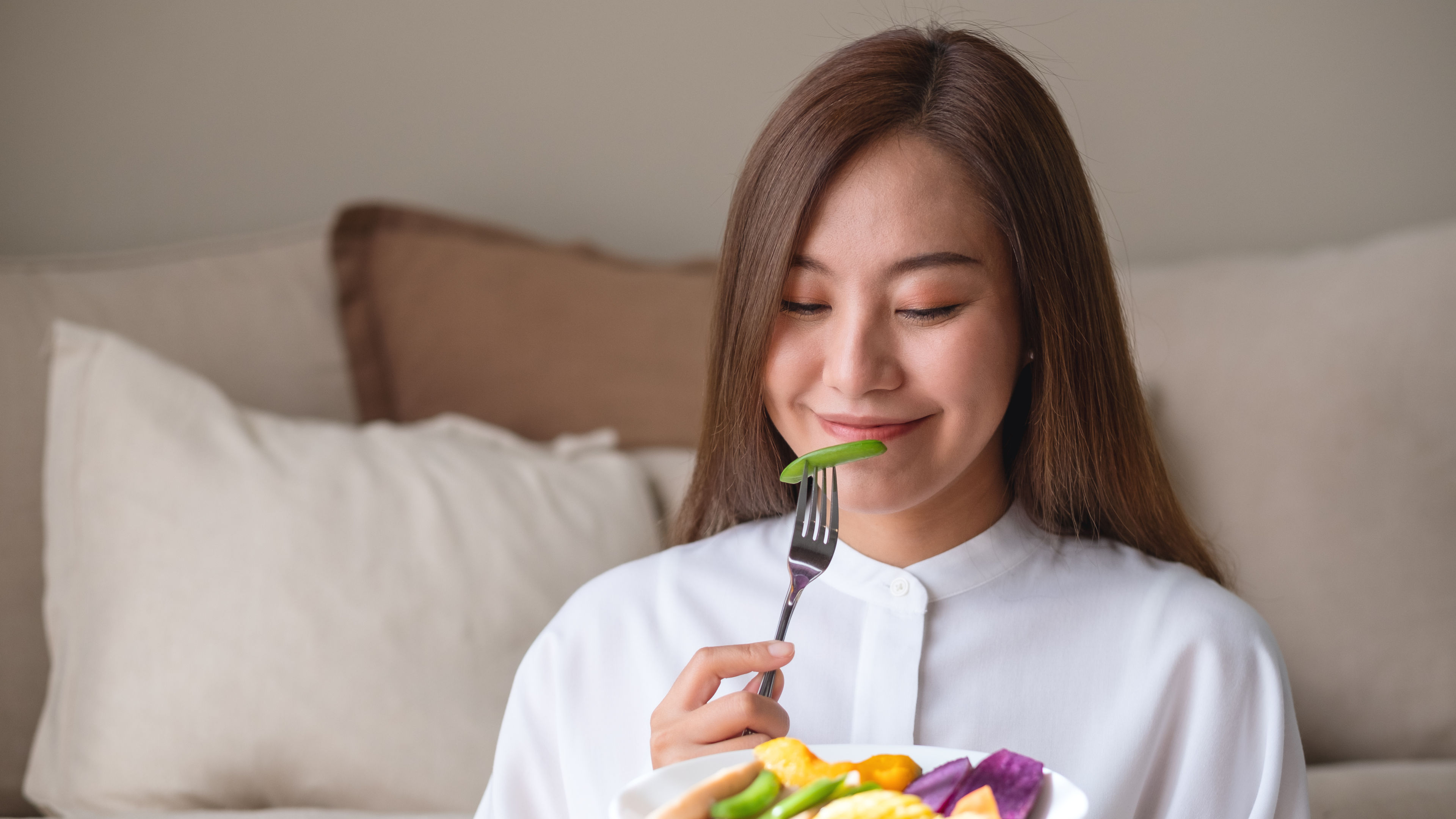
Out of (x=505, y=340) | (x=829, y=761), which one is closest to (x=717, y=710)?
(x=829, y=761)

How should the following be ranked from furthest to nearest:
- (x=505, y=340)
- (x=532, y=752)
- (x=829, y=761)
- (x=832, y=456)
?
(x=505, y=340)
(x=532, y=752)
(x=832, y=456)
(x=829, y=761)

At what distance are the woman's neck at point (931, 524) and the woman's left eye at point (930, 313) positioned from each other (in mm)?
211

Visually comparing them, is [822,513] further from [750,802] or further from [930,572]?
[750,802]

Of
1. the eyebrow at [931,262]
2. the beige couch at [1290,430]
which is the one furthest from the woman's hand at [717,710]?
the beige couch at [1290,430]

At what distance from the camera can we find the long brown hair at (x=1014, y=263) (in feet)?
3.16

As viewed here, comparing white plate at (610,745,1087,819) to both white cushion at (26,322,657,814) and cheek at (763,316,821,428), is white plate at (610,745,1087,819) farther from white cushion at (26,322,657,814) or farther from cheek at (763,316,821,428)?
white cushion at (26,322,657,814)

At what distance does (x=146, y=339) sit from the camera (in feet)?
5.77

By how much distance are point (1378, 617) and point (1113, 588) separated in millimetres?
874

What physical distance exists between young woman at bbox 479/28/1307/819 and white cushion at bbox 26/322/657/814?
42 centimetres

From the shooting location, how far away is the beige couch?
5.22ft

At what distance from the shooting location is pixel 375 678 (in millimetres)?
1442

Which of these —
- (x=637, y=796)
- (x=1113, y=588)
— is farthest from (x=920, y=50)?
(x=637, y=796)

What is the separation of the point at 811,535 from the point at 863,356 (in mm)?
153

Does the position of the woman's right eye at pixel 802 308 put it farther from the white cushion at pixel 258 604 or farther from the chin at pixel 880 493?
the white cushion at pixel 258 604
